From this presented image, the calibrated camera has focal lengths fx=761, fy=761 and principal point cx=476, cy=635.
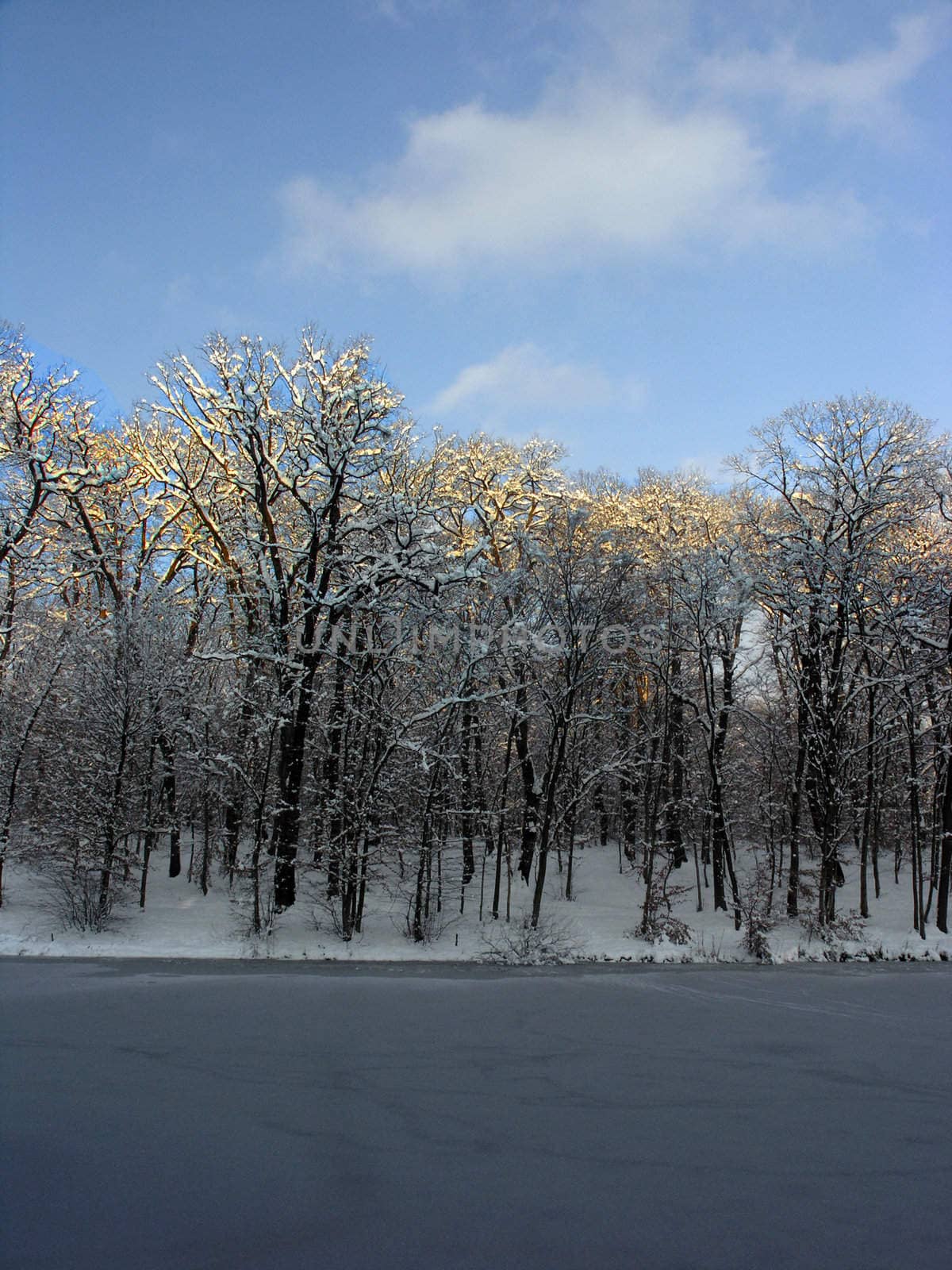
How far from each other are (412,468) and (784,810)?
1688cm

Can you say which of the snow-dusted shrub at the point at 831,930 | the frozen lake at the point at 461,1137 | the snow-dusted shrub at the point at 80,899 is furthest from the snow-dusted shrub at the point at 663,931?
the snow-dusted shrub at the point at 80,899

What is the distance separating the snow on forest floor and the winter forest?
32cm

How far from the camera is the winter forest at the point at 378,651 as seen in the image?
17.2m

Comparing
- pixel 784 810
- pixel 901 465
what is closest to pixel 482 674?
pixel 901 465

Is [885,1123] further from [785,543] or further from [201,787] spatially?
[201,787]

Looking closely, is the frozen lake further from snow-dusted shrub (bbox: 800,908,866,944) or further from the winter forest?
snow-dusted shrub (bbox: 800,908,866,944)

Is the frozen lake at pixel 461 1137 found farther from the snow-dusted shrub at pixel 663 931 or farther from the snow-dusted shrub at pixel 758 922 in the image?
the snow-dusted shrub at pixel 663 931

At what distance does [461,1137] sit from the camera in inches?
186

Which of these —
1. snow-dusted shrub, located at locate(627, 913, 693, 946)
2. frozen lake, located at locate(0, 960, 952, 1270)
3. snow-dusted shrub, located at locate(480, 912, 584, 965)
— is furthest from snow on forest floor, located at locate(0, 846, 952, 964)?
frozen lake, located at locate(0, 960, 952, 1270)

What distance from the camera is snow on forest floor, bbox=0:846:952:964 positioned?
14812 millimetres

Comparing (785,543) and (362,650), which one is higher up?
(785,543)

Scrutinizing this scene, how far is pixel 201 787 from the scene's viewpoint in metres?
21.6

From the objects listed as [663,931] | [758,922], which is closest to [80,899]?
[663,931]

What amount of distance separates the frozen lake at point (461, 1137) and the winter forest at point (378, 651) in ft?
25.9
